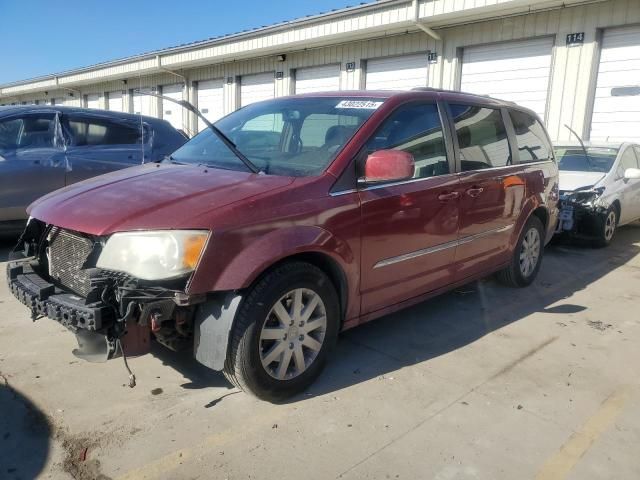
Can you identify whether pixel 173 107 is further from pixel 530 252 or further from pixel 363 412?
pixel 363 412

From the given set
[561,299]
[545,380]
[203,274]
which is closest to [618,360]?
[545,380]

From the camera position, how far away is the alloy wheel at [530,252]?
16.9 feet

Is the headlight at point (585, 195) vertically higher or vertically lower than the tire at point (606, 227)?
higher

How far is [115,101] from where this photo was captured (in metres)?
23.5

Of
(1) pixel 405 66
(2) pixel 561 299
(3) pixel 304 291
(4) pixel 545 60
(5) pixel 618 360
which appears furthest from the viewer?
(1) pixel 405 66

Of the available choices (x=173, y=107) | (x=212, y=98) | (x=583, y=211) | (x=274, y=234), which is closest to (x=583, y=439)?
(x=274, y=234)

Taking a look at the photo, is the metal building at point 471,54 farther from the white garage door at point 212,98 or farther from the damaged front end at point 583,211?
the damaged front end at point 583,211

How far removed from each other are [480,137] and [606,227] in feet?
13.1

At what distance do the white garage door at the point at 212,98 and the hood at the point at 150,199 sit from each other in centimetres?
1466

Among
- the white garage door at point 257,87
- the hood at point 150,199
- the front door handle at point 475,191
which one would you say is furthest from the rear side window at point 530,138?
the white garage door at point 257,87

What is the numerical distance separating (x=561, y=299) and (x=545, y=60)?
694 cm

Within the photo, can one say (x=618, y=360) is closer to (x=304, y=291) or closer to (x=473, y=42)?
(x=304, y=291)

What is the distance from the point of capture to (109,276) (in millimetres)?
2521

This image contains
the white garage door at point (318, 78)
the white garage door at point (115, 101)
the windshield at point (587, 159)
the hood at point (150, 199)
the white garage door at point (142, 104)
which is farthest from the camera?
the white garage door at point (115, 101)
